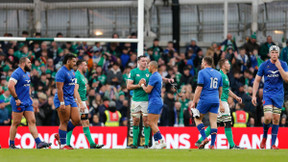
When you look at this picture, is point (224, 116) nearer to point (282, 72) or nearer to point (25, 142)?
point (282, 72)

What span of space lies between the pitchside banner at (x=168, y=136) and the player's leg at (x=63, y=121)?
5401 mm

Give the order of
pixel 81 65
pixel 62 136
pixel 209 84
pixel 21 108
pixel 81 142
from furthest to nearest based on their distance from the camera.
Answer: pixel 81 142 < pixel 81 65 < pixel 21 108 < pixel 62 136 < pixel 209 84

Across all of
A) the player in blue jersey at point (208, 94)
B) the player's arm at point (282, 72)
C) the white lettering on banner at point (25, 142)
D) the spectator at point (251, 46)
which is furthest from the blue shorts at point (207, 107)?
the spectator at point (251, 46)

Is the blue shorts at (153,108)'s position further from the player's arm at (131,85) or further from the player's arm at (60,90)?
the player's arm at (60,90)

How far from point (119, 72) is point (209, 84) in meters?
8.65

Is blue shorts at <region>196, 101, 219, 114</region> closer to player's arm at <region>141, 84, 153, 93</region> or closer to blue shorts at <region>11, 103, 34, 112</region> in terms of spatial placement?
player's arm at <region>141, 84, 153, 93</region>

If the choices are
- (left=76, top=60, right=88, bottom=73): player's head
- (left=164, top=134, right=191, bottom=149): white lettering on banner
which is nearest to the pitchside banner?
(left=164, top=134, right=191, bottom=149): white lettering on banner

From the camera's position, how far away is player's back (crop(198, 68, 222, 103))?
1284 cm

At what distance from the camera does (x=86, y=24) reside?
947 inches

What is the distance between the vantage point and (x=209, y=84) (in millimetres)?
12867

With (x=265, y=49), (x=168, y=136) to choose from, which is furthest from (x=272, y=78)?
(x=265, y=49)

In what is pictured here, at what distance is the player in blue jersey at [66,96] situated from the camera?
12.4m

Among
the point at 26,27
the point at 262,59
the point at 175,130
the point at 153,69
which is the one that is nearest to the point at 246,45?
the point at 262,59

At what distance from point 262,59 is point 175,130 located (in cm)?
665
